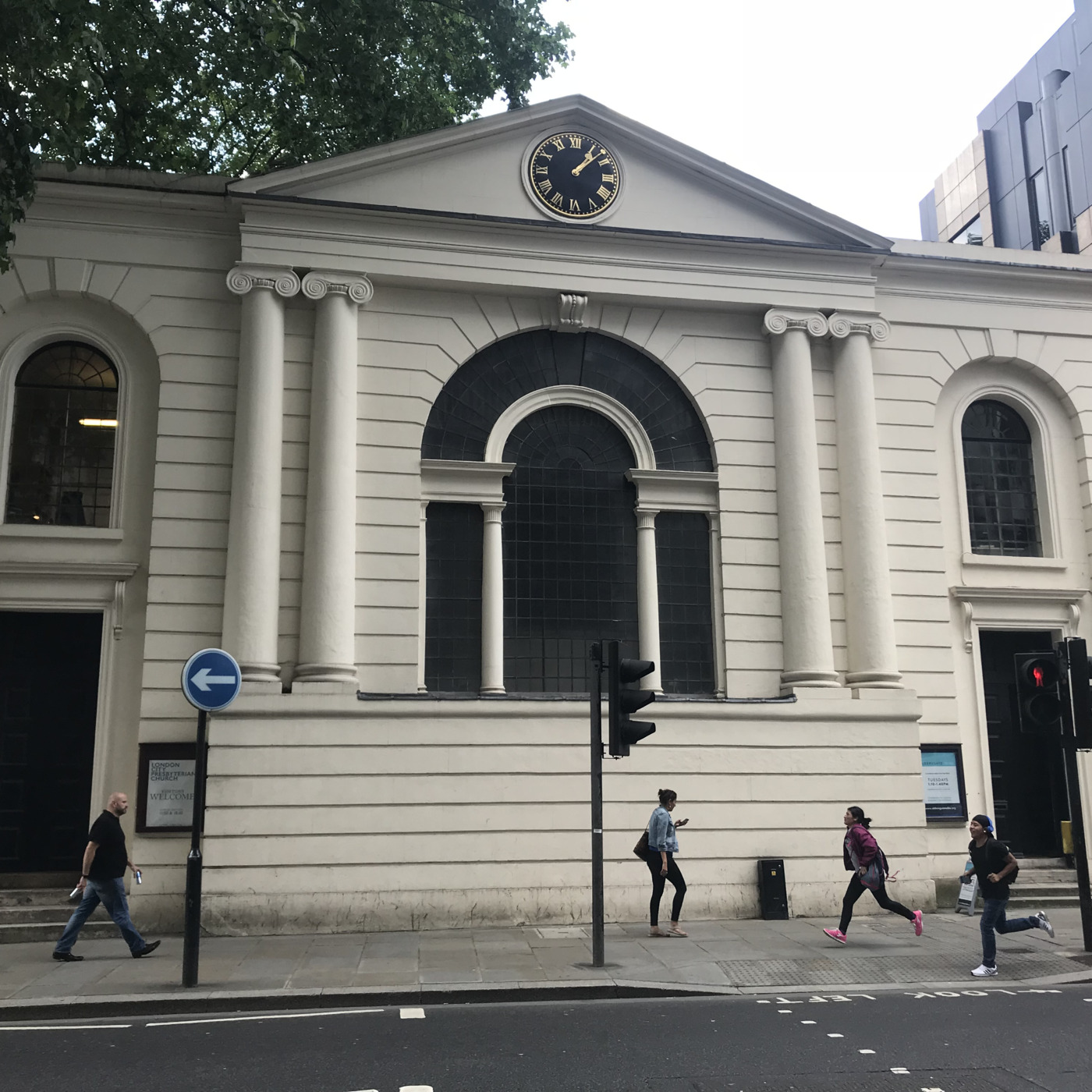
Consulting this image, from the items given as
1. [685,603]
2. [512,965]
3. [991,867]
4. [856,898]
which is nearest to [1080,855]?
[991,867]

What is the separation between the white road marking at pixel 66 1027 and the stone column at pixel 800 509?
1012cm

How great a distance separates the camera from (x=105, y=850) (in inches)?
456

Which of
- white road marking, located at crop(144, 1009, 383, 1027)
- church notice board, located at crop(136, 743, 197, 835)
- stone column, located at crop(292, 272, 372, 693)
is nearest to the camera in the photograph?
white road marking, located at crop(144, 1009, 383, 1027)

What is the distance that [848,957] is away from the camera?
1173 cm

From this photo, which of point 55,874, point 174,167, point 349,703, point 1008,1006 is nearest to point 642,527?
point 349,703

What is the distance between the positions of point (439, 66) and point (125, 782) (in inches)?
576

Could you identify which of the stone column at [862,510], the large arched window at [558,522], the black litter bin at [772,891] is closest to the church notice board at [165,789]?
the large arched window at [558,522]

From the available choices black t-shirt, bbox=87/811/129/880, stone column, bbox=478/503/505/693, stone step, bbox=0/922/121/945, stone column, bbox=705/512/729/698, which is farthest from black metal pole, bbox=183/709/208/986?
stone column, bbox=705/512/729/698

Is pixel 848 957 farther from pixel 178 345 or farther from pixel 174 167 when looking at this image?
pixel 174 167

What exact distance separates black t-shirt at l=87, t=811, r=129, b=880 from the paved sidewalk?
3.14 feet

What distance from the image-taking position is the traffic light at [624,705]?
36.6 feet

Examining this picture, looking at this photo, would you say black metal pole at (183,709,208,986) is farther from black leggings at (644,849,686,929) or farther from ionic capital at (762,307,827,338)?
ionic capital at (762,307,827,338)

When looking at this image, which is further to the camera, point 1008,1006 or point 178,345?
point 178,345

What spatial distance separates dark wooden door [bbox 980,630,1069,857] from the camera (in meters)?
17.2
